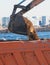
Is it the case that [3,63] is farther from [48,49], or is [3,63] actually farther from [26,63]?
[48,49]

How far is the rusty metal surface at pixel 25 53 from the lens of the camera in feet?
17.0

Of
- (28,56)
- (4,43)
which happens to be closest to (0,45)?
(4,43)

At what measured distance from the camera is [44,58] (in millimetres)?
5363

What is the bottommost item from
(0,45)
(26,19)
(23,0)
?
(0,45)

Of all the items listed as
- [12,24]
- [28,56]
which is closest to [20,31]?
[12,24]

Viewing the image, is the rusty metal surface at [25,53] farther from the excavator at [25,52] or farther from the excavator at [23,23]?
the excavator at [23,23]

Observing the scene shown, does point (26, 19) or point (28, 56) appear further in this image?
point (26, 19)

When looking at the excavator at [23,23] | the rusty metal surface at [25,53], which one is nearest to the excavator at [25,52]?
the rusty metal surface at [25,53]

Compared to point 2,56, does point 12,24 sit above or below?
above

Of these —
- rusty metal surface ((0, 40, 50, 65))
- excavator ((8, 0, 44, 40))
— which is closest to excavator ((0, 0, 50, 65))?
rusty metal surface ((0, 40, 50, 65))

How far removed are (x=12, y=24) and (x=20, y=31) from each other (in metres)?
0.31

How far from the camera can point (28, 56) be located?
5.30 m

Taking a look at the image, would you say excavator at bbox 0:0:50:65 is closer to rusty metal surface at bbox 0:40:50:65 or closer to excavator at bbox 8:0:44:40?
rusty metal surface at bbox 0:40:50:65

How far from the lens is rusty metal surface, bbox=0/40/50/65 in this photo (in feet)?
17.0
